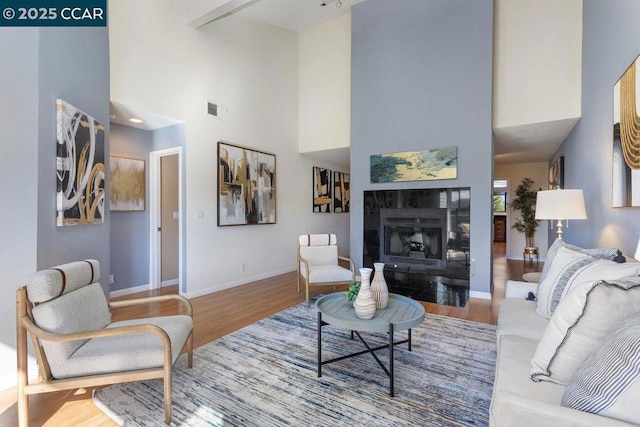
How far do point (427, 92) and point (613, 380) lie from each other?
440 cm

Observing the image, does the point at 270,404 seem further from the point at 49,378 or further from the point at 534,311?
the point at 534,311

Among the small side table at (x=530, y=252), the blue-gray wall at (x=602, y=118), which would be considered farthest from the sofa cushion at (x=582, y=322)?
the small side table at (x=530, y=252)

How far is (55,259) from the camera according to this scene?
2396mm

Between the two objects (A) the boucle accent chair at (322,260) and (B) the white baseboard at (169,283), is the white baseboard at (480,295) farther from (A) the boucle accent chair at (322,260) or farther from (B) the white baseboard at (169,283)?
(B) the white baseboard at (169,283)

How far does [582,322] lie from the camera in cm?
122

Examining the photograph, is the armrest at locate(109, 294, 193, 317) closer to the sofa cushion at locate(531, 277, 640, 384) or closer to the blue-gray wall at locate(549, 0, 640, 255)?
the sofa cushion at locate(531, 277, 640, 384)

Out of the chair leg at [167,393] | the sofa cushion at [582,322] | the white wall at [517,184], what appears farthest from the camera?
the white wall at [517,184]

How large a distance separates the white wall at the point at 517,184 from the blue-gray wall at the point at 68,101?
8.12 meters

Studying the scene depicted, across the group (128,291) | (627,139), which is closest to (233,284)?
(128,291)

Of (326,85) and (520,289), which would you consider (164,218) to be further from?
(520,289)

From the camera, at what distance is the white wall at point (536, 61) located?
3949 millimetres

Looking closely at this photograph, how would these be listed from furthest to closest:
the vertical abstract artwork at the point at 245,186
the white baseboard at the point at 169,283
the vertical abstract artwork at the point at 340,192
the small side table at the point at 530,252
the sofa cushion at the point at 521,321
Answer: the vertical abstract artwork at the point at 340,192 → the small side table at the point at 530,252 → the white baseboard at the point at 169,283 → the vertical abstract artwork at the point at 245,186 → the sofa cushion at the point at 521,321

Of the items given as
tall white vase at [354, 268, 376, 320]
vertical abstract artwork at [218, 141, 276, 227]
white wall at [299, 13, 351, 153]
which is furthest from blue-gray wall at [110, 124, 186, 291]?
tall white vase at [354, 268, 376, 320]

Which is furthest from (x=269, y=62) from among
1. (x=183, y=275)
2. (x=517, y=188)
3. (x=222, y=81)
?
(x=517, y=188)
